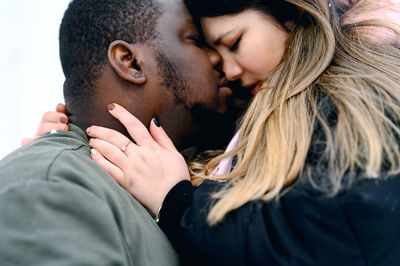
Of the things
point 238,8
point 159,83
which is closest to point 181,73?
point 159,83

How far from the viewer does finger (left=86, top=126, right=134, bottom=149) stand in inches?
55.2

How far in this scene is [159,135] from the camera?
146 cm

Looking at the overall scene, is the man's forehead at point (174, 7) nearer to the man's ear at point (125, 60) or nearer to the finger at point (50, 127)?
the man's ear at point (125, 60)

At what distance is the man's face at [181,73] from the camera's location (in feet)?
4.85

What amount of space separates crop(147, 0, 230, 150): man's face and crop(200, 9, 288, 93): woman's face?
8cm

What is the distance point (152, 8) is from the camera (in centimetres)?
149

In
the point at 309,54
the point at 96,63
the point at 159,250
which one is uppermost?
the point at 96,63

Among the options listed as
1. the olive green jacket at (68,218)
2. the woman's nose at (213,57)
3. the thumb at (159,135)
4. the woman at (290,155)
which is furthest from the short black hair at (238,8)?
the olive green jacket at (68,218)

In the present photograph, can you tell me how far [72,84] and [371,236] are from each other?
41.1 inches

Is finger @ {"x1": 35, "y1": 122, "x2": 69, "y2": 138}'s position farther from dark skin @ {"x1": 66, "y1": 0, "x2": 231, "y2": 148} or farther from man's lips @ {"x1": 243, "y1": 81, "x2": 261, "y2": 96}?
man's lips @ {"x1": 243, "y1": 81, "x2": 261, "y2": 96}

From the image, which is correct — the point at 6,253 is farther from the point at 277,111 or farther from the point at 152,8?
the point at 152,8

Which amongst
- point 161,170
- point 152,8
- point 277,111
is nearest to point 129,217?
point 161,170

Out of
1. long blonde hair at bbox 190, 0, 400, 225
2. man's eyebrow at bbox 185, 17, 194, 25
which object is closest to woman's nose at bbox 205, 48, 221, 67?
man's eyebrow at bbox 185, 17, 194, 25

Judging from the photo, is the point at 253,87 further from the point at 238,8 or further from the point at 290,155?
the point at 290,155
